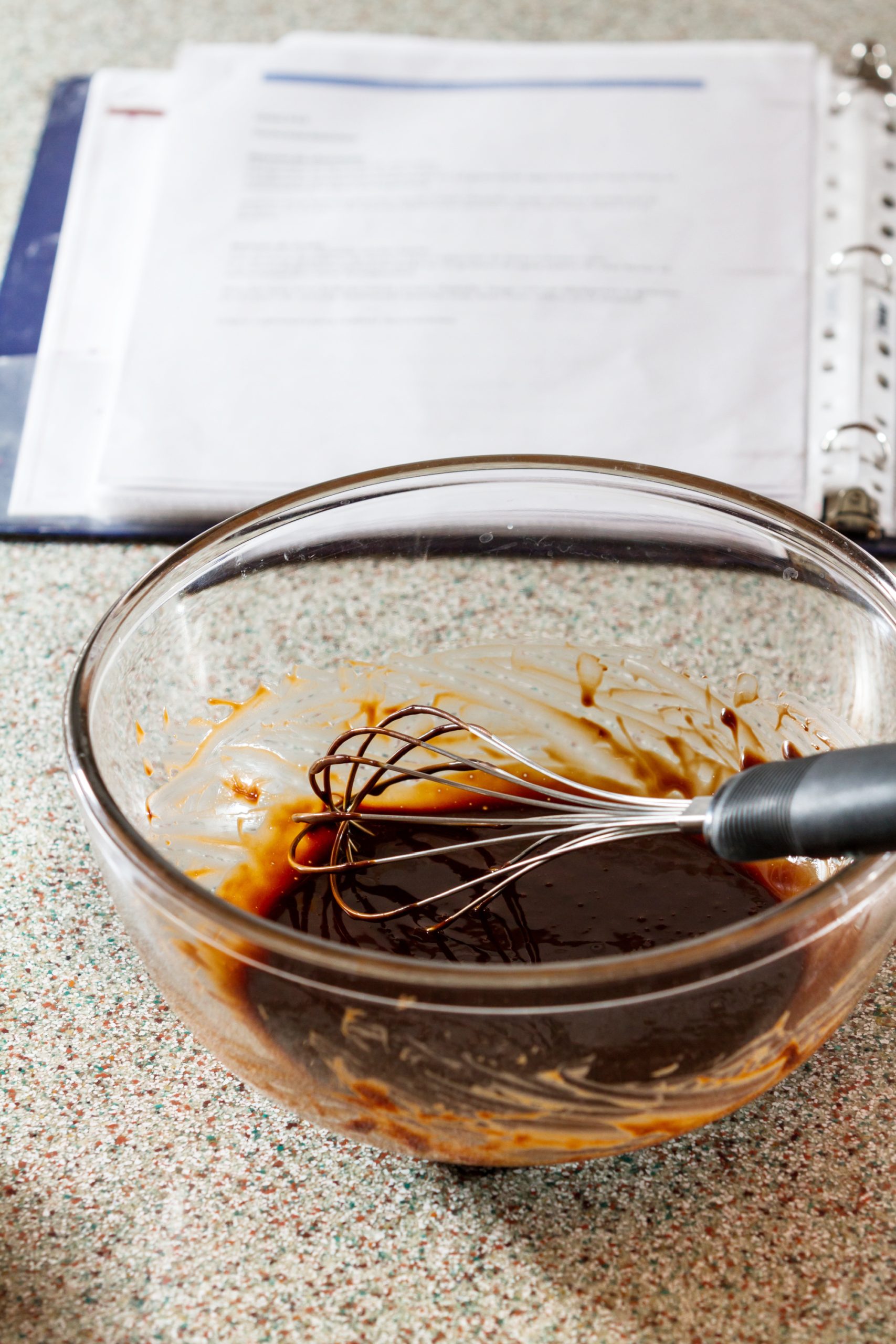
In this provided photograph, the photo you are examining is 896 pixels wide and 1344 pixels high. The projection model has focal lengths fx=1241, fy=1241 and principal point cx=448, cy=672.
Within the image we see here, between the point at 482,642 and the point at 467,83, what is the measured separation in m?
0.43

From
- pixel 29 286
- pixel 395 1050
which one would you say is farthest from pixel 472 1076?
pixel 29 286

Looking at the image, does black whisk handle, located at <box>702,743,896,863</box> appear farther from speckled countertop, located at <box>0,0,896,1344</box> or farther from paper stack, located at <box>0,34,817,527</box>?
paper stack, located at <box>0,34,817,527</box>

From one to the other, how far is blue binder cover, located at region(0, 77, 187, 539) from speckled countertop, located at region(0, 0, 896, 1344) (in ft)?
0.69

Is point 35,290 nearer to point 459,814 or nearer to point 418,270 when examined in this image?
point 418,270

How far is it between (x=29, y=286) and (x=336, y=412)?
0.65 ft

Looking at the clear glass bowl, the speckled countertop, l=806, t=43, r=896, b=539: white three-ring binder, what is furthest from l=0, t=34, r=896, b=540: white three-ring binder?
the speckled countertop

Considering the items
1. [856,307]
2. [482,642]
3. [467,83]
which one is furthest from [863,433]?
[467,83]

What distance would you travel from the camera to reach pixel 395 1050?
0.27 m

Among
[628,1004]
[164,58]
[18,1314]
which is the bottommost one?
[18,1314]

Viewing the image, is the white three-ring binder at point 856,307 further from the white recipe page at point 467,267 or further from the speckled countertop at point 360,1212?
the speckled countertop at point 360,1212

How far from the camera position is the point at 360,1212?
1.02 ft

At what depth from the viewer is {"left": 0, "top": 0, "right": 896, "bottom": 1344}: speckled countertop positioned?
0.95 ft

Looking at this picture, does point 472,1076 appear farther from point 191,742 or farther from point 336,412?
point 336,412

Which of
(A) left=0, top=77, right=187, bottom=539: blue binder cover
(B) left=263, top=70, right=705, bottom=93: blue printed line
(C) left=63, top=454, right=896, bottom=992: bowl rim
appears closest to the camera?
(C) left=63, top=454, right=896, bottom=992: bowl rim
